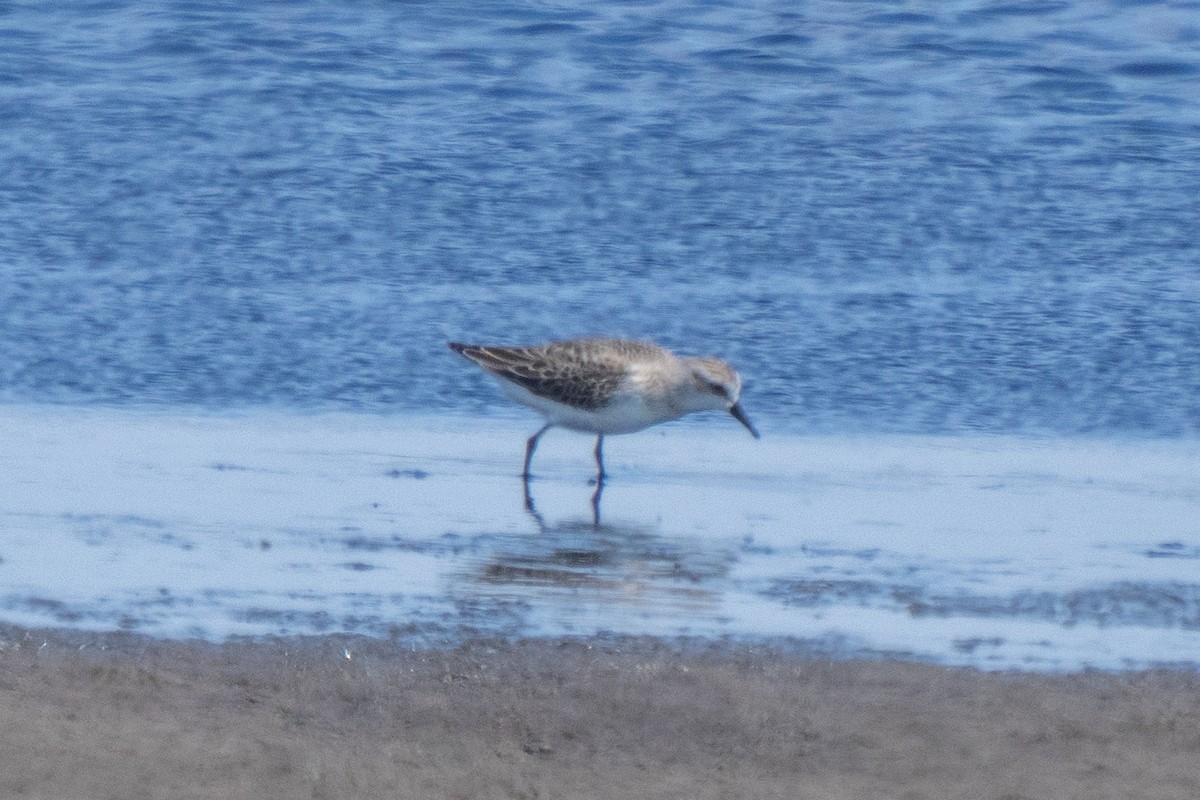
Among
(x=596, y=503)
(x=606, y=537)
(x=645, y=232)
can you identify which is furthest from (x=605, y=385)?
(x=645, y=232)

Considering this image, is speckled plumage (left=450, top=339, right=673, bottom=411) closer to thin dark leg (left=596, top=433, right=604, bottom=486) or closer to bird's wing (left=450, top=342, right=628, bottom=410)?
bird's wing (left=450, top=342, right=628, bottom=410)

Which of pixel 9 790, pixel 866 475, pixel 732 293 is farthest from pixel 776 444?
pixel 9 790

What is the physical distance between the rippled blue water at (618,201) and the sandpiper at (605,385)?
42cm

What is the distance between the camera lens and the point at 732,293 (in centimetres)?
957

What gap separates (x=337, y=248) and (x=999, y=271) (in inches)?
132

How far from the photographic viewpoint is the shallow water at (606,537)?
5250mm

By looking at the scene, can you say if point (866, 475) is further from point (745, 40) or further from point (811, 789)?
point (745, 40)

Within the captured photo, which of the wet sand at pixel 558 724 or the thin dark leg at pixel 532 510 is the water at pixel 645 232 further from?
the wet sand at pixel 558 724

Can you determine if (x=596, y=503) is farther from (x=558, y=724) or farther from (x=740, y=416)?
(x=558, y=724)

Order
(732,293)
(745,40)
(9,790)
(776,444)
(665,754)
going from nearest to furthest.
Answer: (9,790) < (665,754) < (776,444) < (732,293) < (745,40)

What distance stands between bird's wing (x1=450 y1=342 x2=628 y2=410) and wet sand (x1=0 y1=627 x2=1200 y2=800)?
2899 mm

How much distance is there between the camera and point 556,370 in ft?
26.1

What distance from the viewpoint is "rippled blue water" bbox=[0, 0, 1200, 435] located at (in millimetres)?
8633

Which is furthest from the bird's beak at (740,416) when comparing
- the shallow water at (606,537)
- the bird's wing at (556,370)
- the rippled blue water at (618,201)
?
the bird's wing at (556,370)
